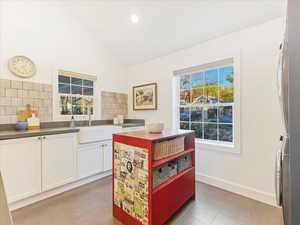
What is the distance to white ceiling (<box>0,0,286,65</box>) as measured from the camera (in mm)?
2008

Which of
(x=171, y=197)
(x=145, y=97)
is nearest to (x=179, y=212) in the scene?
(x=171, y=197)

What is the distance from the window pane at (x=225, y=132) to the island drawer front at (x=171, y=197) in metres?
0.86

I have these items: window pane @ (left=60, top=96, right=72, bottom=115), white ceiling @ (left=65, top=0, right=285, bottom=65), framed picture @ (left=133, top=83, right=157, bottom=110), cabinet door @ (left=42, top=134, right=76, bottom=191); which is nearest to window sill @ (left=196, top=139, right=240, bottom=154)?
framed picture @ (left=133, top=83, right=157, bottom=110)

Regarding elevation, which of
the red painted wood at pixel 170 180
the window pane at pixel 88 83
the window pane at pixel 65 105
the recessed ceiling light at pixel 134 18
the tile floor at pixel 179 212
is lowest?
the tile floor at pixel 179 212

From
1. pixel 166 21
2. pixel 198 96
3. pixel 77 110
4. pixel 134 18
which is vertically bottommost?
A: pixel 77 110

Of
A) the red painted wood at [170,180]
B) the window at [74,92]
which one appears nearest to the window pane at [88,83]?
the window at [74,92]

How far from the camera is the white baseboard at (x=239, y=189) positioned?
6.65 feet

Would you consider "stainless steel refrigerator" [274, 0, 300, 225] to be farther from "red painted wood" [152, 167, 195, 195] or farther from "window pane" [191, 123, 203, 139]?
"window pane" [191, 123, 203, 139]

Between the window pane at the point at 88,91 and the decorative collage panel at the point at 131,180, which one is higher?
the window pane at the point at 88,91

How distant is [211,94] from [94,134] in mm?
2108

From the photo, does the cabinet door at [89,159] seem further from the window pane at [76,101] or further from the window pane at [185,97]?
the window pane at [185,97]

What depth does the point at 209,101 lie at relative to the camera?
106 inches

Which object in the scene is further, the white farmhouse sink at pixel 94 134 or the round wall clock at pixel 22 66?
the white farmhouse sink at pixel 94 134

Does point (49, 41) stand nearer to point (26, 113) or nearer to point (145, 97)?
point (26, 113)
